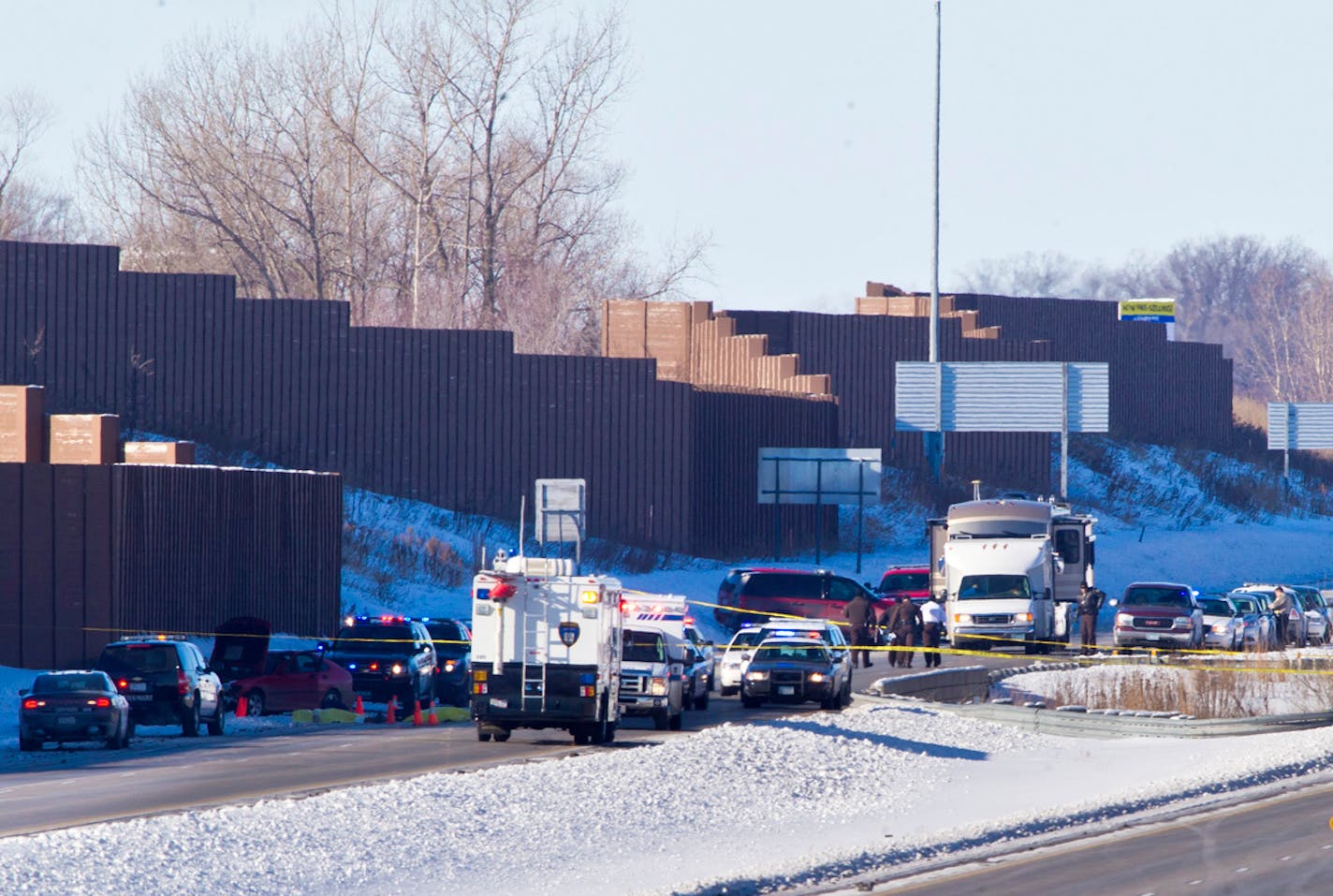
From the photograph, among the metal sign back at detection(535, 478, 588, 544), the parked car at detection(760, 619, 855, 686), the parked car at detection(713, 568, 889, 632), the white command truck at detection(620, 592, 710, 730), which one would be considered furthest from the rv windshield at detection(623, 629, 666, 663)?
the parked car at detection(713, 568, 889, 632)

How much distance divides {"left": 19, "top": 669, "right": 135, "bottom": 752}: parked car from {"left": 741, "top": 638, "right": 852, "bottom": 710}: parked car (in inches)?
437

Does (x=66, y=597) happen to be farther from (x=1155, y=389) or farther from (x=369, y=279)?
(x=1155, y=389)

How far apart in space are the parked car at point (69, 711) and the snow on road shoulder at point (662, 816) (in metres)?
7.48

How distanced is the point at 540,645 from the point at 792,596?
22953 millimetres

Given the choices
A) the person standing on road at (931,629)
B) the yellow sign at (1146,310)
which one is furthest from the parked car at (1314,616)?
the yellow sign at (1146,310)

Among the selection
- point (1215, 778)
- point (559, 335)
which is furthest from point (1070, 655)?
point (559, 335)

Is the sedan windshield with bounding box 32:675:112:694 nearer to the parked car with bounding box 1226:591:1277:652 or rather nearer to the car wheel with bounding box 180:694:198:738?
the car wheel with bounding box 180:694:198:738

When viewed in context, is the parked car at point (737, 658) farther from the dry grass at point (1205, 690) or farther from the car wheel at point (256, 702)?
the car wheel at point (256, 702)

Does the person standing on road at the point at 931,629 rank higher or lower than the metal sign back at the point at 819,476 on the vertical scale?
lower

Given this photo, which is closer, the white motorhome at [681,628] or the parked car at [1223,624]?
the white motorhome at [681,628]

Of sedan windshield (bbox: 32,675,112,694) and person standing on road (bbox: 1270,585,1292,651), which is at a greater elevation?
sedan windshield (bbox: 32,675,112,694)

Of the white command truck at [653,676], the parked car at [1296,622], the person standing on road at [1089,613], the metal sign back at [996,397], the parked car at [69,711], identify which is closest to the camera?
the parked car at [69,711]

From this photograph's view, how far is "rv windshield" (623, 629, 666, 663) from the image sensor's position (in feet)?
101

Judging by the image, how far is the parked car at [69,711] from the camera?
27.5 m
